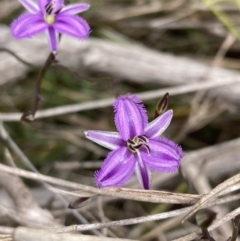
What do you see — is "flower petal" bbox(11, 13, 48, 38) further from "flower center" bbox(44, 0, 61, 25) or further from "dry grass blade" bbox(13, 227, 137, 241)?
"dry grass blade" bbox(13, 227, 137, 241)

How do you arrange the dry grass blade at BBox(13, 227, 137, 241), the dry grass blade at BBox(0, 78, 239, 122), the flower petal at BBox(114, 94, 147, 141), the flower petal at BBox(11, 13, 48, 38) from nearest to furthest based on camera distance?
the dry grass blade at BBox(13, 227, 137, 241)
the flower petal at BBox(114, 94, 147, 141)
the flower petal at BBox(11, 13, 48, 38)
the dry grass blade at BBox(0, 78, 239, 122)

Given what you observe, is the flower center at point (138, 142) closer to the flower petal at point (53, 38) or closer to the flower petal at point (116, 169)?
the flower petal at point (116, 169)

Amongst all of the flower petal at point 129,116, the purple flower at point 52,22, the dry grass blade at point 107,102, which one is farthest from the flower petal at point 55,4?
the dry grass blade at point 107,102

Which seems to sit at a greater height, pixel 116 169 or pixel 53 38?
pixel 53 38

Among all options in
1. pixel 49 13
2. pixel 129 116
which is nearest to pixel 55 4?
pixel 49 13

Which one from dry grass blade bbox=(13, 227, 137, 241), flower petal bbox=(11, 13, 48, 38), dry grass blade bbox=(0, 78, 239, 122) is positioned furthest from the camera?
dry grass blade bbox=(0, 78, 239, 122)

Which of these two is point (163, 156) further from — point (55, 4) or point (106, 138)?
point (55, 4)

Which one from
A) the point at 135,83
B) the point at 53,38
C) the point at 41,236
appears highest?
the point at 135,83

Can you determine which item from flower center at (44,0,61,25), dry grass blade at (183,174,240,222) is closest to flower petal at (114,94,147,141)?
dry grass blade at (183,174,240,222)

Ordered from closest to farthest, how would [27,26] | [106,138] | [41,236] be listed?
[41,236]
[106,138]
[27,26]
